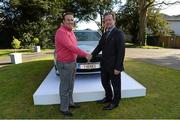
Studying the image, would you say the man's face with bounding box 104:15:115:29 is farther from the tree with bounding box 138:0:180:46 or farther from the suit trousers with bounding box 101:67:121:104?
the tree with bounding box 138:0:180:46

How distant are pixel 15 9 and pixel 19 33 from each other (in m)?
2.77

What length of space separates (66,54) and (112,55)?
0.94m

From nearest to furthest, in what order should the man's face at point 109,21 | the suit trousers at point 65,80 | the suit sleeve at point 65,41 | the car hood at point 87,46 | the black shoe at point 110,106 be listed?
the suit sleeve at point 65,41 → the suit trousers at point 65,80 → the man's face at point 109,21 → the black shoe at point 110,106 → the car hood at point 87,46

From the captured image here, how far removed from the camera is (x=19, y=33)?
27.4 m

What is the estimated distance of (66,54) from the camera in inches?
180

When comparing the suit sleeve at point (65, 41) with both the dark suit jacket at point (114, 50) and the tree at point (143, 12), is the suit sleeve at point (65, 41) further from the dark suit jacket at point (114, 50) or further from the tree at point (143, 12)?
the tree at point (143, 12)

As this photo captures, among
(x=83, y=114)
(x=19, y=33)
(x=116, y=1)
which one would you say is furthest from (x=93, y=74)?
(x=116, y=1)

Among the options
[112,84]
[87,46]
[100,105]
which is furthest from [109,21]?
[87,46]

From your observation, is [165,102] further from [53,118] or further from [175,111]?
[53,118]

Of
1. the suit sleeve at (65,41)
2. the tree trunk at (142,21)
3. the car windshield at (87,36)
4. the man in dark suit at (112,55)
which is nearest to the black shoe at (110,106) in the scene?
the man in dark suit at (112,55)

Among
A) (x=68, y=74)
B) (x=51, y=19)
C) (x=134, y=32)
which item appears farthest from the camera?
(x=134, y=32)

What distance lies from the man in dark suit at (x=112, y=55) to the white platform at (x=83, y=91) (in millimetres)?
484

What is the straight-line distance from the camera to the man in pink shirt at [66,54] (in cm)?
445

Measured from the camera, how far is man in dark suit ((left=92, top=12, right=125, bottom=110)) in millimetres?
4668
